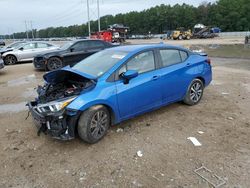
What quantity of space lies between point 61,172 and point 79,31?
120948 millimetres

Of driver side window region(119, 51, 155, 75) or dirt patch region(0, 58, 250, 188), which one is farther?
driver side window region(119, 51, 155, 75)

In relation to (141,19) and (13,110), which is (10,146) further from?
(141,19)

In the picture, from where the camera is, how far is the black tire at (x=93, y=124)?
402 centimetres

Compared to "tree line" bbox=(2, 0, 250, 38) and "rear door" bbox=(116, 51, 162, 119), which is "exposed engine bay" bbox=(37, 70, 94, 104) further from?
"tree line" bbox=(2, 0, 250, 38)

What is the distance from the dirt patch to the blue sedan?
0.32 m

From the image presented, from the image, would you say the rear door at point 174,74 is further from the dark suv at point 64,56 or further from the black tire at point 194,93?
the dark suv at point 64,56

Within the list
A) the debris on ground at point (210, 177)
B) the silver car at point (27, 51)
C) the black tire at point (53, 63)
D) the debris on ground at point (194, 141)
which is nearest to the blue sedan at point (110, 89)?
the debris on ground at point (194, 141)

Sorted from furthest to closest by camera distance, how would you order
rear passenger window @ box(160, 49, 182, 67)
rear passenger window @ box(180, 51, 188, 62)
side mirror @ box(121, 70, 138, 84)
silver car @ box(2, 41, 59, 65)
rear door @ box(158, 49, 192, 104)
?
silver car @ box(2, 41, 59, 65) < rear passenger window @ box(180, 51, 188, 62) < rear passenger window @ box(160, 49, 182, 67) < rear door @ box(158, 49, 192, 104) < side mirror @ box(121, 70, 138, 84)

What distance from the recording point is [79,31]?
119m

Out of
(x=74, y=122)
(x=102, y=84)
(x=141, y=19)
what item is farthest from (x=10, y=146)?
(x=141, y=19)

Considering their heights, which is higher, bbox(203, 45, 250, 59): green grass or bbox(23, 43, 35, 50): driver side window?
bbox(23, 43, 35, 50): driver side window

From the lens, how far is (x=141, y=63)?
493 cm

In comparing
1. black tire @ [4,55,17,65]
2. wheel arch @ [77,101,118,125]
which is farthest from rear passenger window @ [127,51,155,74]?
black tire @ [4,55,17,65]

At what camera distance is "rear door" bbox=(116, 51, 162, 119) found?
4.48m
